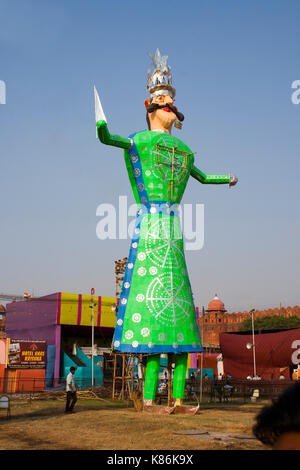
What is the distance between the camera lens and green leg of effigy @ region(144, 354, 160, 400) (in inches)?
579

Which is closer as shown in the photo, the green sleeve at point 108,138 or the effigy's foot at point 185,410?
the effigy's foot at point 185,410

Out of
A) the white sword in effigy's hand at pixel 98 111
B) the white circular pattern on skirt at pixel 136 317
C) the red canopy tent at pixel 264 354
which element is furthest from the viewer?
the red canopy tent at pixel 264 354

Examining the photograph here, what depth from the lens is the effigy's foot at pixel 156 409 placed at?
14.1 meters

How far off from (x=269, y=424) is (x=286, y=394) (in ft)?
0.44

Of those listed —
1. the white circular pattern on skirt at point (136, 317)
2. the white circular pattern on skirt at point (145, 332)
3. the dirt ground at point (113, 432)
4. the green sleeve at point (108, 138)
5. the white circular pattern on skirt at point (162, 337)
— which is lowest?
the dirt ground at point (113, 432)

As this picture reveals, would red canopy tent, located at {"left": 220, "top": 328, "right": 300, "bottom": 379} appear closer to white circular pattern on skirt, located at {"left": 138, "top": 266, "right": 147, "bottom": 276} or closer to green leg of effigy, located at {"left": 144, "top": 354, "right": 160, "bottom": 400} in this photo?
green leg of effigy, located at {"left": 144, "top": 354, "right": 160, "bottom": 400}

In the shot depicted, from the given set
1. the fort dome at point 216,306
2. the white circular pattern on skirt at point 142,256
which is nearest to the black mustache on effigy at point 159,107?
the white circular pattern on skirt at point 142,256

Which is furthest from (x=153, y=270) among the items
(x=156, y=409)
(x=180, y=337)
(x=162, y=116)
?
(x=162, y=116)

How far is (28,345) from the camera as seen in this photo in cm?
2633

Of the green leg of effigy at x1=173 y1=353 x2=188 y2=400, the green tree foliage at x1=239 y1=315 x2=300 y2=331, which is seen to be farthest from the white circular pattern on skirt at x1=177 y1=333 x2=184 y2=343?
the green tree foliage at x1=239 y1=315 x2=300 y2=331

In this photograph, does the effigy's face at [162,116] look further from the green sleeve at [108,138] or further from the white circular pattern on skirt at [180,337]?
the white circular pattern on skirt at [180,337]

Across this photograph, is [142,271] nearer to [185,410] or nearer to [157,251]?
[157,251]

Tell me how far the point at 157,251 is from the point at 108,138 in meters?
3.95

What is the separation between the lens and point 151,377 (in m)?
14.8
